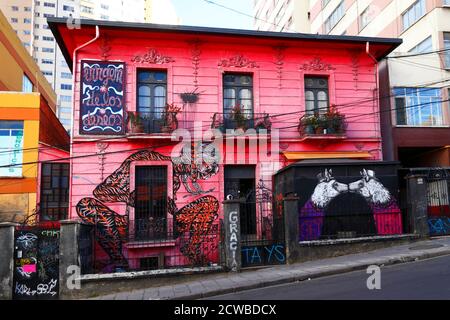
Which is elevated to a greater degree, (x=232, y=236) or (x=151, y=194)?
(x=151, y=194)

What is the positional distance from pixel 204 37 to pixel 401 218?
30.5ft

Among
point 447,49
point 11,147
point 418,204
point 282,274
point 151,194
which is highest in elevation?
point 447,49

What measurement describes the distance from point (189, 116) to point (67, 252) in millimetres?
6766

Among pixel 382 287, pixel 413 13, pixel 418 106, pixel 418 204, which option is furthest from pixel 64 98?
pixel 382 287

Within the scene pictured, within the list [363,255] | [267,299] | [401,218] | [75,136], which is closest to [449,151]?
[401,218]

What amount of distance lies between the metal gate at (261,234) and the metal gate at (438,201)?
5.02m

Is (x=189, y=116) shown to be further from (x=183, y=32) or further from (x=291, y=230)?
(x=291, y=230)

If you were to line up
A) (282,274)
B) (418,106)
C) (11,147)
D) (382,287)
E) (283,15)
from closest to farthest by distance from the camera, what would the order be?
1. (382,287)
2. (282,274)
3. (11,147)
4. (418,106)
5. (283,15)

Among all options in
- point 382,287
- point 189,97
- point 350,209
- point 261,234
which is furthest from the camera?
point 189,97

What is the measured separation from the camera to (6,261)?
977 centimetres

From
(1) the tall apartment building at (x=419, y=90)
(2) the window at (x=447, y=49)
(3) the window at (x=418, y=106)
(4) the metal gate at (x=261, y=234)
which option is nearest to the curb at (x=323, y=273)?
(4) the metal gate at (x=261, y=234)

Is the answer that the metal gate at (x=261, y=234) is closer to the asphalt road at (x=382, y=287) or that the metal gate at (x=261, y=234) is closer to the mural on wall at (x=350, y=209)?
the mural on wall at (x=350, y=209)

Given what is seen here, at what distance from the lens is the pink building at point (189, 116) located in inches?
546

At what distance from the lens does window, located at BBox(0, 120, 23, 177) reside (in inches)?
613
